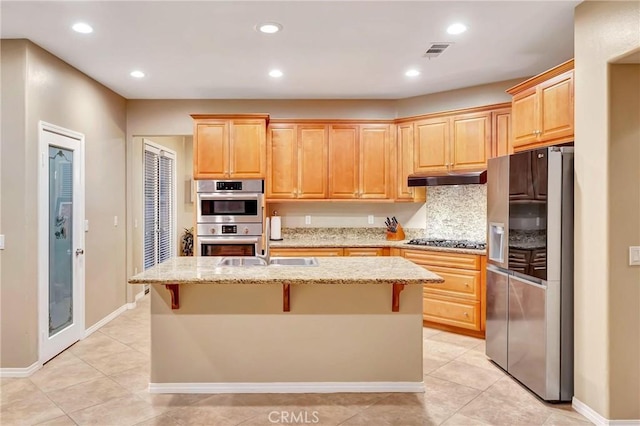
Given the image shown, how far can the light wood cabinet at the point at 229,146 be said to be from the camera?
189 inches

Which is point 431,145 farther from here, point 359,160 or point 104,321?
point 104,321

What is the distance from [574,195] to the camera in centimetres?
273

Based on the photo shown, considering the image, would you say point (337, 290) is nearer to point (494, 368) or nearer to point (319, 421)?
point (319, 421)

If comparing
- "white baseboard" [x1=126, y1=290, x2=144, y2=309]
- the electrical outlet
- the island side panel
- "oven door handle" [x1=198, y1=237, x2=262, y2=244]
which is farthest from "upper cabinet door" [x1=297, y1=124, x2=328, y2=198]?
the electrical outlet

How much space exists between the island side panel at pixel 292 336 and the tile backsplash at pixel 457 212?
2.14 meters

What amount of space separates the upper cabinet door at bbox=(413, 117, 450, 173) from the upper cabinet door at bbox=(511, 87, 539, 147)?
103 cm

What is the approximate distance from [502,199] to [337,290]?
1534 mm

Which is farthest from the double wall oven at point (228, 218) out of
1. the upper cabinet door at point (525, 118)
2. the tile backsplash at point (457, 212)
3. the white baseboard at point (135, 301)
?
the upper cabinet door at point (525, 118)

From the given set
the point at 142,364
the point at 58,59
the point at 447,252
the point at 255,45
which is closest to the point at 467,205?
the point at 447,252

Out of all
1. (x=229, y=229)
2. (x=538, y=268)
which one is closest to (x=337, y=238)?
(x=229, y=229)

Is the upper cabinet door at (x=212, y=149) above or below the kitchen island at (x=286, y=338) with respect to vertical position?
above

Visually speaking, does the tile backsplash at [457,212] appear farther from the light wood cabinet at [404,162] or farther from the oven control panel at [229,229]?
the oven control panel at [229,229]

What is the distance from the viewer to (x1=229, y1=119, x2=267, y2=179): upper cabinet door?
189 inches

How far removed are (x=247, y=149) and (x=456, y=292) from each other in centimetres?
286
